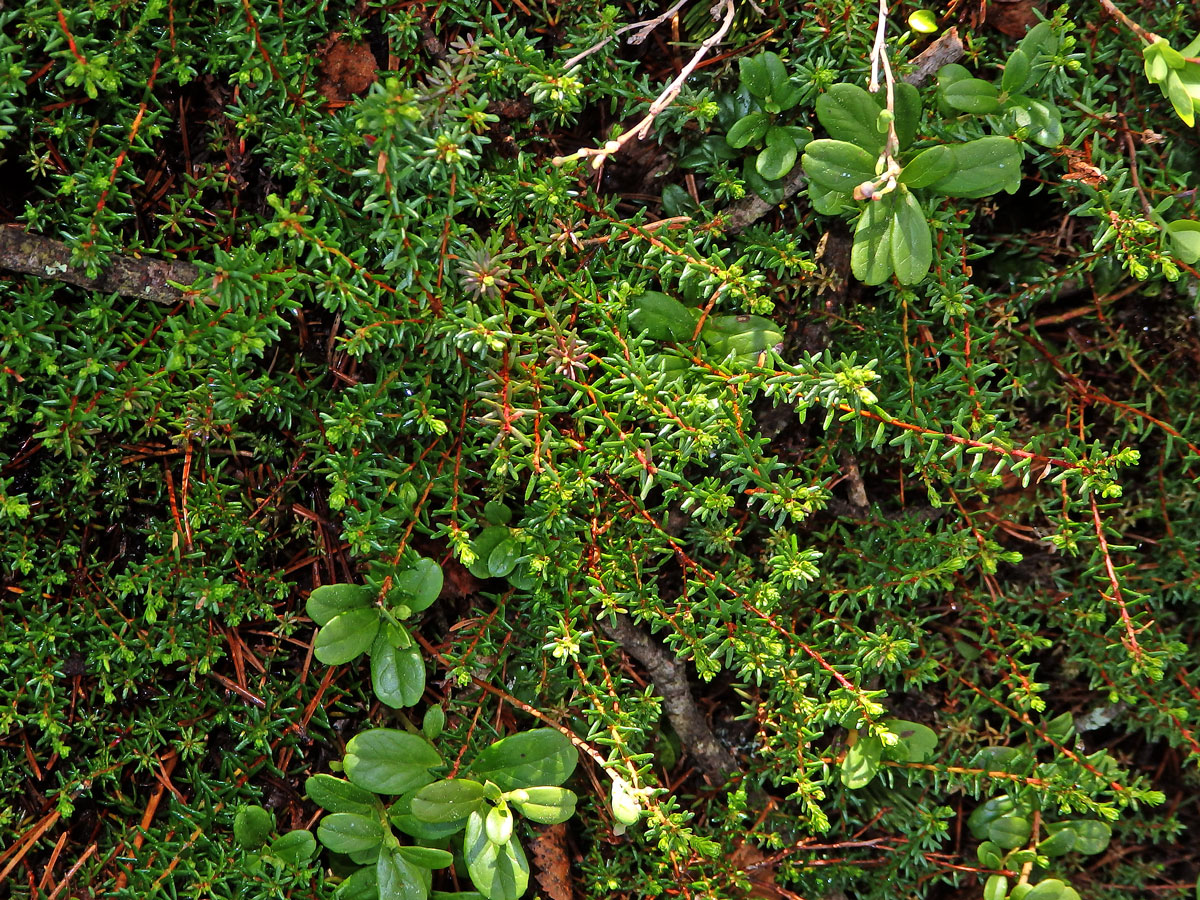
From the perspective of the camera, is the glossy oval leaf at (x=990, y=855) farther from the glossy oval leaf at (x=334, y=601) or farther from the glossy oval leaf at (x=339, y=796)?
the glossy oval leaf at (x=334, y=601)

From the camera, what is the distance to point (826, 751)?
10.3ft

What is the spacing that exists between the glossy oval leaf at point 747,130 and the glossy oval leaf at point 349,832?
2629 millimetres

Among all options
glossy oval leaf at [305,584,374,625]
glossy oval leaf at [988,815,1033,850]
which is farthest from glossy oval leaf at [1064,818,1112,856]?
glossy oval leaf at [305,584,374,625]

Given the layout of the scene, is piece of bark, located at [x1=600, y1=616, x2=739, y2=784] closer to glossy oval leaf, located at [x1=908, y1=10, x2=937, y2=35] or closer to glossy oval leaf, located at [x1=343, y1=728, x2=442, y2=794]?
glossy oval leaf, located at [x1=343, y1=728, x2=442, y2=794]

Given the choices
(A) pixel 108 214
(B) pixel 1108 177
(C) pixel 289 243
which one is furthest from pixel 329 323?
(B) pixel 1108 177

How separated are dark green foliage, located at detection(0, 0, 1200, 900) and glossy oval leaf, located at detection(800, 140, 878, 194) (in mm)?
16

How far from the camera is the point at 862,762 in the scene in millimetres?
3082

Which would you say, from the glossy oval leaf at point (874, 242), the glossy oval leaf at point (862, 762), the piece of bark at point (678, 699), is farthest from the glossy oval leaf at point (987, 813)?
the glossy oval leaf at point (874, 242)

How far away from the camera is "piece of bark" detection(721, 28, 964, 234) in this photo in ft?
9.66

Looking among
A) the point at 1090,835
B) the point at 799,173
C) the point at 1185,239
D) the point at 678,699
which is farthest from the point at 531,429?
the point at 1090,835

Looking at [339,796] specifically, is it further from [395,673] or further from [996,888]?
[996,888]

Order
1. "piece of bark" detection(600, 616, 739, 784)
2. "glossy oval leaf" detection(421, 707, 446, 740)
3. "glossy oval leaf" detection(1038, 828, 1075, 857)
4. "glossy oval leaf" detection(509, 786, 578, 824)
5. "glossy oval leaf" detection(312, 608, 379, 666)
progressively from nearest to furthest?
1. "glossy oval leaf" detection(312, 608, 379, 666)
2. "glossy oval leaf" detection(509, 786, 578, 824)
3. "glossy oval leaf" detection(421, 707, 446, 740)
4. "piece of bark" detection(600, 616, 739, 784)
5. "glossy oval leaf" detection(1038, 828, 1075, 857)

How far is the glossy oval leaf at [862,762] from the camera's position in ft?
10.0

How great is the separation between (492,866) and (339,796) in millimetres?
578
